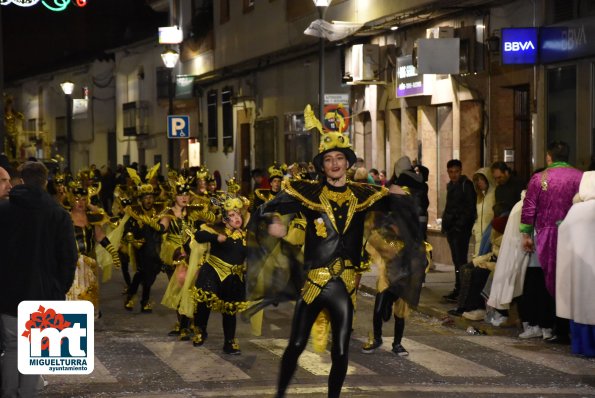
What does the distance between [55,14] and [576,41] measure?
6318 cm

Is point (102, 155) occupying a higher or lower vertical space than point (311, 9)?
lower

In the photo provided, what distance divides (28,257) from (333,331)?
2219mm

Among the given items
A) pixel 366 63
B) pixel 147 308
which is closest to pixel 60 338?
pixel 147 308

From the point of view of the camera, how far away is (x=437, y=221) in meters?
24.0

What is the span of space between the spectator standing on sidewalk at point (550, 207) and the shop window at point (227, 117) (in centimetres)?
2673

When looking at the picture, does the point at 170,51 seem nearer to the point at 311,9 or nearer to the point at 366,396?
the point at 311,9

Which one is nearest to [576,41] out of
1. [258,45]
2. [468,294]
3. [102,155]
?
[468,294]

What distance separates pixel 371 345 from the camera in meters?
12.7

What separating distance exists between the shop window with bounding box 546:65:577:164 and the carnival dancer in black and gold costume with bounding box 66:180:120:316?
7.74m

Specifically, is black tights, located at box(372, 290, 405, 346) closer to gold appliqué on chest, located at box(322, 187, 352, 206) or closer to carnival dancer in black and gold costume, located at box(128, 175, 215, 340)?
carnival dancer in black and gold costume, located at box(128, 175, 215, 340)

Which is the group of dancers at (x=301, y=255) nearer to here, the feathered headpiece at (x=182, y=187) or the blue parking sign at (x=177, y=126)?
the feathered headpiece at (x=182, y=187)

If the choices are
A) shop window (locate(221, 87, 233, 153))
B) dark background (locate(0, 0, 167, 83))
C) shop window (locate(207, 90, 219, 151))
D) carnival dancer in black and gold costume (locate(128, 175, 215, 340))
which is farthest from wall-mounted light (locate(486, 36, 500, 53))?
dark background (locate(0, 0, 167, 83))

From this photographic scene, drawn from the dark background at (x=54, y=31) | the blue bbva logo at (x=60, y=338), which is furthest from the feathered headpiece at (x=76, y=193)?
the dark background at (x=54, y=31)

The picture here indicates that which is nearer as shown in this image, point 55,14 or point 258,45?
point 258,45
